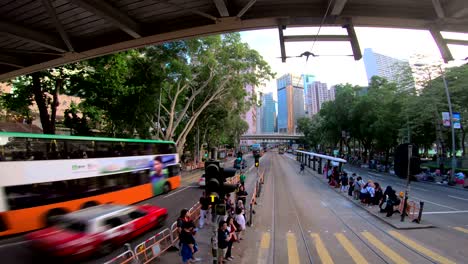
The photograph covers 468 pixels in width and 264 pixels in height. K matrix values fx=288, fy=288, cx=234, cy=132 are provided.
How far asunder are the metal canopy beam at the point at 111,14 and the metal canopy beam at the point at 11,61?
597 cm

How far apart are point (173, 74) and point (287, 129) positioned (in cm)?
9962

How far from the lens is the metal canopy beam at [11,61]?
381 inches

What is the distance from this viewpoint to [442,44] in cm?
568

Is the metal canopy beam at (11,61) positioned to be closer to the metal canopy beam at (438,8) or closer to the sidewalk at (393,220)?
the metal canopy beam at (438,8)

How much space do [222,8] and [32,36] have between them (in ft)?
17.6

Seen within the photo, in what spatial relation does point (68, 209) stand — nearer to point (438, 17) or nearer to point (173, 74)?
point (438, 17)

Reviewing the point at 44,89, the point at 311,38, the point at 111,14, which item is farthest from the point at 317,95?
the point at 111,14

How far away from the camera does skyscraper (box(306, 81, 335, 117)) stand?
109 meters

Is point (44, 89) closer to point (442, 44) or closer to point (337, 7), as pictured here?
point (337, 7)

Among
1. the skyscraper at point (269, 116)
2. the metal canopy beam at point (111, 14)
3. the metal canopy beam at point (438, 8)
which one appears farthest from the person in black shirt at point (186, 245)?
the skyscraper at point (269, 116)

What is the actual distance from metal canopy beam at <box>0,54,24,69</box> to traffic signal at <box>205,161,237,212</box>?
828cm

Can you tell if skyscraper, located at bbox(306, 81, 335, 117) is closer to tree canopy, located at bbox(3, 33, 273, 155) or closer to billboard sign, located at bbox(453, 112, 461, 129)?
tree canopy, located at bbox(3, 33, 273, 155)

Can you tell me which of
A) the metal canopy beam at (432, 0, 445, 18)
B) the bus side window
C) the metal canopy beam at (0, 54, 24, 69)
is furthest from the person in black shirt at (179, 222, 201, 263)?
the bus side window

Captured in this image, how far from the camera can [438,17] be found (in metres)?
5.30
